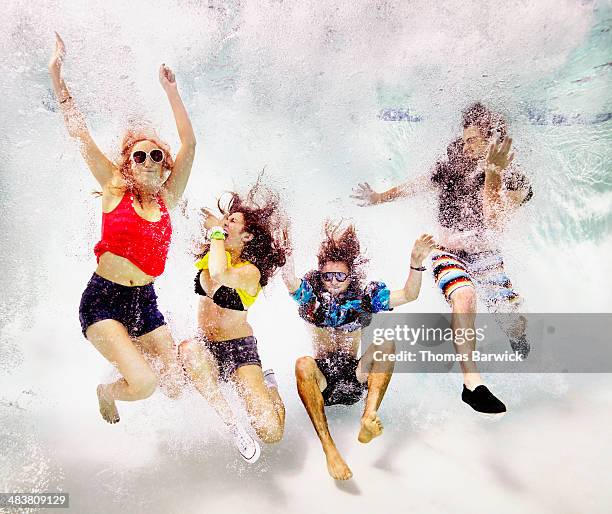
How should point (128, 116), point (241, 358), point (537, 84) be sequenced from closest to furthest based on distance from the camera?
point (241, 358)
point (128, 116)
point (537, 84)

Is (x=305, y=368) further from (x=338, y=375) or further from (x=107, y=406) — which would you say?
(x=107, y=406)

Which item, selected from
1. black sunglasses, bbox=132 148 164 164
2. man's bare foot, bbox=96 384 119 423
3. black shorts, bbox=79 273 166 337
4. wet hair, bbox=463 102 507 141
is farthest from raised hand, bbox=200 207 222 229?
wet hair, bbox=463 102 507 141

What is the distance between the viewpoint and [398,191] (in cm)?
420

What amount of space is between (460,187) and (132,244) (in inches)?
96.7

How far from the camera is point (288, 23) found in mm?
4699

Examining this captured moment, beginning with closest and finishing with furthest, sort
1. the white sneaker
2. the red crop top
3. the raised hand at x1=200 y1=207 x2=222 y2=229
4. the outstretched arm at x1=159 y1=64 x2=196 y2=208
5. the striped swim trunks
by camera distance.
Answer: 1. the red crop top
2. the outstretched arm at x1=159 y1=64 x2=196 y2=208
3. the white sneaker
4. the raised hand at x1=200 y1=207 x2=222 y2=229
5. the striped swim trunks

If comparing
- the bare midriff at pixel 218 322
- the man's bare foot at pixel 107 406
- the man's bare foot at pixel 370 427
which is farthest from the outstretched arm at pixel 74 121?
the man's bare foot at pixel 370 427

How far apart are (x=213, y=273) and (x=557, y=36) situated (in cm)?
425

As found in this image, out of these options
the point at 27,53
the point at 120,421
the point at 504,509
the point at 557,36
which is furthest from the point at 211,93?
the point at 504,509

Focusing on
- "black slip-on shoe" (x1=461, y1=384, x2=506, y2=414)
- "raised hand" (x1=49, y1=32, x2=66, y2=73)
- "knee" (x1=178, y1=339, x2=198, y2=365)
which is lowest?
"black slip-on shoe" (x1=461, y1=384, x2=506, y2=414)

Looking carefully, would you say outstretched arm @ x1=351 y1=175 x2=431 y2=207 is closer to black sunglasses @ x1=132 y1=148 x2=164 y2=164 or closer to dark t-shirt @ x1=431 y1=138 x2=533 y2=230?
dark t-shirt @ x1=431 y1=138 x2=533 y2=230

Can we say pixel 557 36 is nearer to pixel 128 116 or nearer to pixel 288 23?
pixel 288 23

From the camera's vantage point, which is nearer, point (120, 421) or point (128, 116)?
point (120, 421)

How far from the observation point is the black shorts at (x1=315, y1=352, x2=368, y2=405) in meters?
3.72
